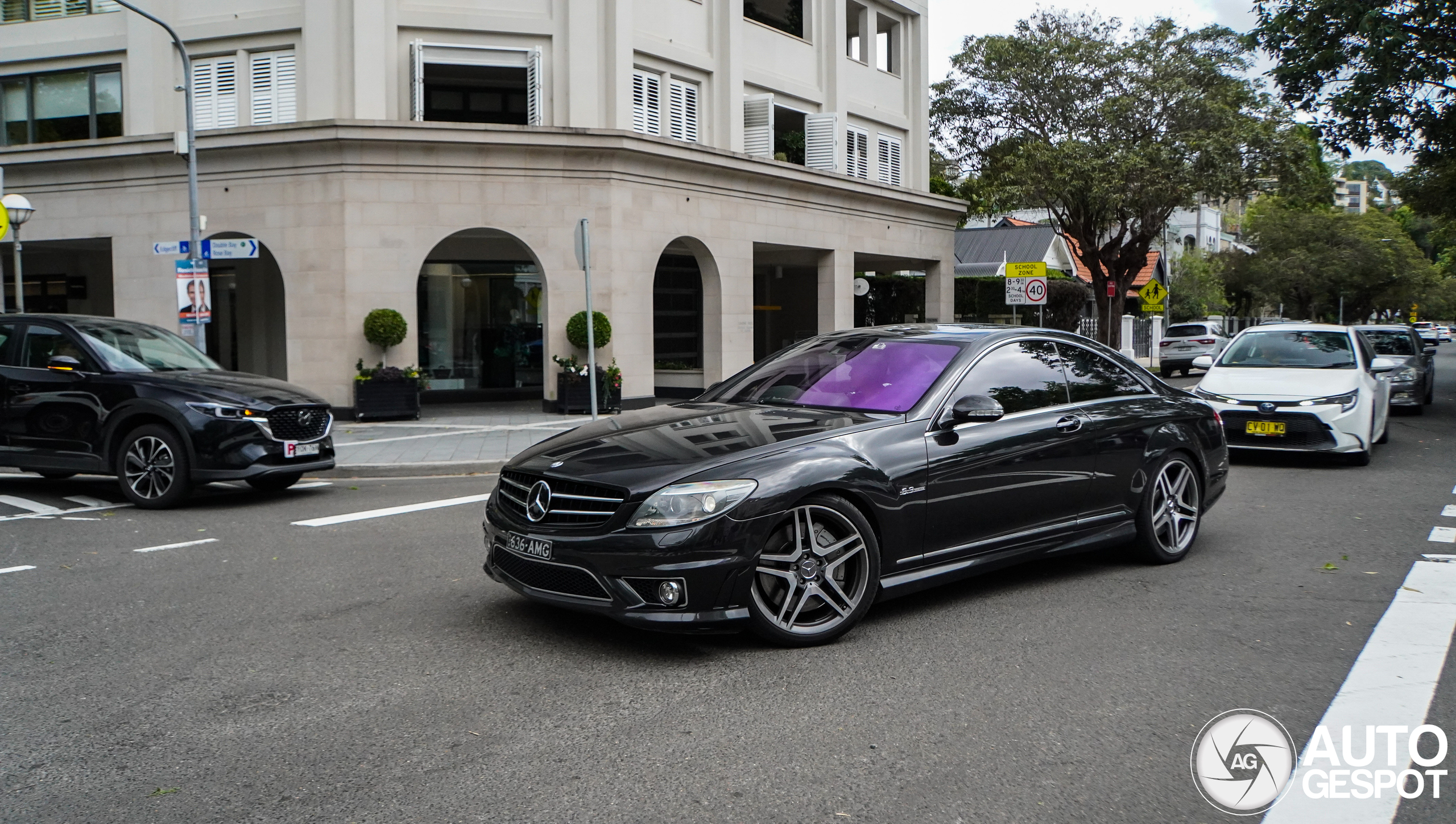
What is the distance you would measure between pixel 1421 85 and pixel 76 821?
21.9 meters

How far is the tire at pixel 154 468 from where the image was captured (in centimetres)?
1004

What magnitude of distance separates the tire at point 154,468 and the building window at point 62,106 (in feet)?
45.8

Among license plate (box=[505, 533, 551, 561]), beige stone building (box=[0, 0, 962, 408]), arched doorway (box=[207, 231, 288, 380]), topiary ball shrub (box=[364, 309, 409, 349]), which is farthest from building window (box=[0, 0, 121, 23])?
license plate (box=[505, 533, 551, 561])

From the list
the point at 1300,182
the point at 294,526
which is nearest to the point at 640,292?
the point at 294,526

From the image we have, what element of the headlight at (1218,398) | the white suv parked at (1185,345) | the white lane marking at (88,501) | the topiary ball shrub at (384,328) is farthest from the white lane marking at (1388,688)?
the white suv parked at (1185,345)

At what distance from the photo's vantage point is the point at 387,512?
9.81 metres

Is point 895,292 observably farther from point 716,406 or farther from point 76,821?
point 76,821

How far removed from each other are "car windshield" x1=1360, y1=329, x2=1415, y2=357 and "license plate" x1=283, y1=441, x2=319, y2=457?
61.0ft

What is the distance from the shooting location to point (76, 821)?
11.4ft

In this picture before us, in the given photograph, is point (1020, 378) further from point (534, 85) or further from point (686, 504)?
point (534, 85)

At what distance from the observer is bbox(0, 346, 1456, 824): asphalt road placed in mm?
3682

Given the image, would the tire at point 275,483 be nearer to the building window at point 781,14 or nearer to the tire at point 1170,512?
the tire at point 1170,512

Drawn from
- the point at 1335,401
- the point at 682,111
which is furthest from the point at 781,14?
the point at 1335,401

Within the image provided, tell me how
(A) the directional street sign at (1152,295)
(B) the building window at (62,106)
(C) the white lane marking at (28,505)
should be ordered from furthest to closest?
(A) the directional street sign at (1152,295)
(B) the building window at (62,106)
(C) the white lane marking at (28,505)
